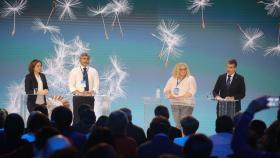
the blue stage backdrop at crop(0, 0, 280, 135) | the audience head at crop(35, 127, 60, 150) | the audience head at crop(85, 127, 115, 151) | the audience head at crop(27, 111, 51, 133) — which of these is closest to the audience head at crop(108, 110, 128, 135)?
the audience head at crop(27, 111, 51, 133)

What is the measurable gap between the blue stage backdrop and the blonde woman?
7.60ft

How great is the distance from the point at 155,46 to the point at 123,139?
7277 millimetres

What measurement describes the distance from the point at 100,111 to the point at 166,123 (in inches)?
183

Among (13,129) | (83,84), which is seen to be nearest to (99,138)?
(13,129)

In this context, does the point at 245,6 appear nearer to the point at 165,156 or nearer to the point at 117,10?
the point at 117,10

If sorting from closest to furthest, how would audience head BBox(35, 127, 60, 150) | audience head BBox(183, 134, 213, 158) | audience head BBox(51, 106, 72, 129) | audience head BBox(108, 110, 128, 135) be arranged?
1. audience head BBox(183, 134, 213, 158)
2. audience head BBox(35, 127, 60, 150)
3. audience head BBox(108, 110, 128, 135)
4. audience head BBox(51, 106, 72, 129)

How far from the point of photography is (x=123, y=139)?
4863mm

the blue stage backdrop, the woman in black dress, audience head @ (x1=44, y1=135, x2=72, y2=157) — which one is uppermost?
the blue stage backdrop

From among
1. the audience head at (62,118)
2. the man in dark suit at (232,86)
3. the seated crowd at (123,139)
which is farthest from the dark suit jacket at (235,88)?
the audience head at (62,118)

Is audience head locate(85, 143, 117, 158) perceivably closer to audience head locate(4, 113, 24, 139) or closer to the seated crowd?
the seated crowd

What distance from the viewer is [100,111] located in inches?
394

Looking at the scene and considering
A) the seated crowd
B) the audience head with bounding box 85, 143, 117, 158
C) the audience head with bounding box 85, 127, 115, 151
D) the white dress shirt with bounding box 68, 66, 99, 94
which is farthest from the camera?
the white dress shirt with bounding box 68, 66, 99, 94

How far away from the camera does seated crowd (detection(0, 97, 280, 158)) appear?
318 cm

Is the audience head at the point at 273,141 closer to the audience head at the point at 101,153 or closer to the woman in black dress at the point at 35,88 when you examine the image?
the audience head at the point at 101,153
